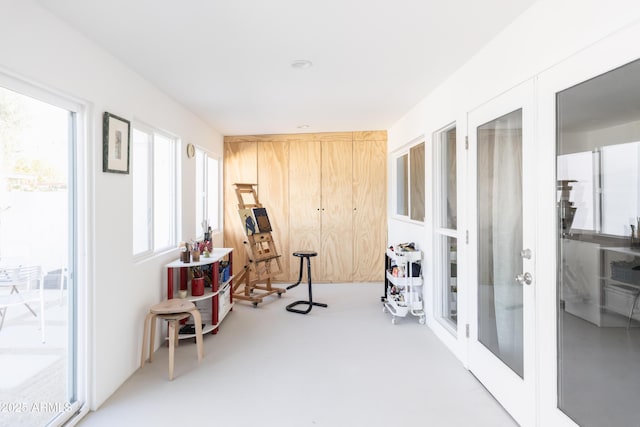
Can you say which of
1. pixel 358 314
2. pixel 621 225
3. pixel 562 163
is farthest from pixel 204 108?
pixel 621 225

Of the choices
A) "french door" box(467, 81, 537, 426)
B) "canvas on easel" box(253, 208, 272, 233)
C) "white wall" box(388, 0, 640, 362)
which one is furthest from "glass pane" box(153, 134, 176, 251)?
"french door" box(467, 81, 537, 426)

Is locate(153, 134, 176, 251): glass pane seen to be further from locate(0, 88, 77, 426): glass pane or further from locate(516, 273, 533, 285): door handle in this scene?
locate(516, 273, 533, 285): door handle

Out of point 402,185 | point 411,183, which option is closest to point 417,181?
point 411,183

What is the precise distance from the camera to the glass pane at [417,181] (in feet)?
13.7

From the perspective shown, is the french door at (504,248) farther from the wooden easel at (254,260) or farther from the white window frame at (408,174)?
the wooden easel at (254,260)

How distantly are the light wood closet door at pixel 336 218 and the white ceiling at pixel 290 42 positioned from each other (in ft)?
6.55

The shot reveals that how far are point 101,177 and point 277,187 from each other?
3571 millimetres

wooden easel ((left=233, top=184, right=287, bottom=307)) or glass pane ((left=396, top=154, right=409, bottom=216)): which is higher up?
glass pane ((left=396, top=154, right=409, bottom=216))

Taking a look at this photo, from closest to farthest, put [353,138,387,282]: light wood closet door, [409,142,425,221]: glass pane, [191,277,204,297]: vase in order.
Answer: [191,277,204,297]: vase
[409,142,425,221]: glass pane
[353,138,387,282]: light wood closet door

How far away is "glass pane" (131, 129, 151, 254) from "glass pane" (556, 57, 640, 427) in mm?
3230

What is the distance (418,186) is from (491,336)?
2241mm

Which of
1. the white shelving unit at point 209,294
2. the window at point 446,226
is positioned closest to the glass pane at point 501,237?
the window at point 446,226

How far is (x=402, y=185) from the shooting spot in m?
5.19

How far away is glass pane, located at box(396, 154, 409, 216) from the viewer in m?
4.92
